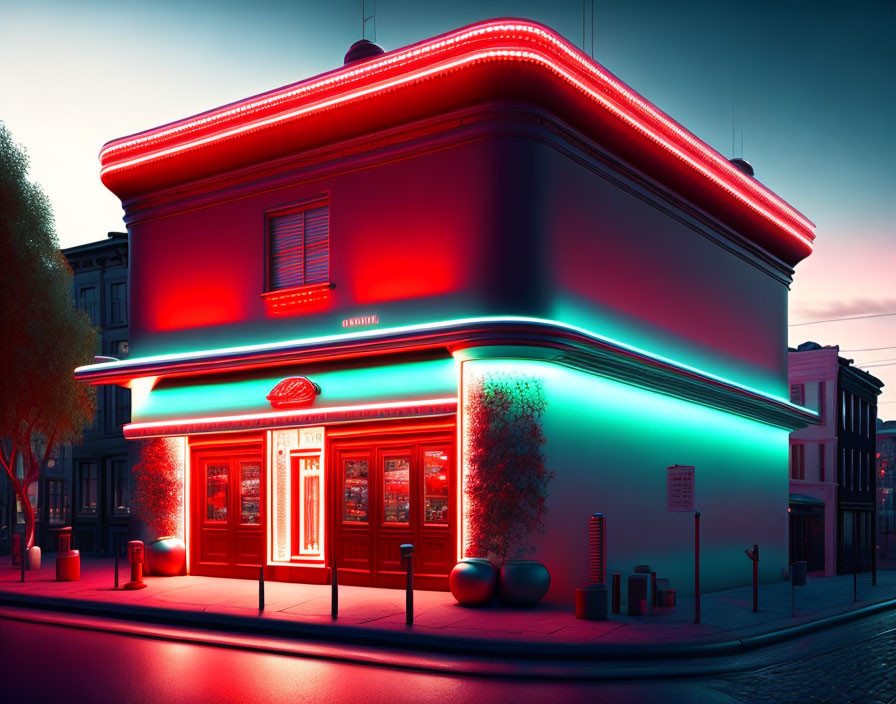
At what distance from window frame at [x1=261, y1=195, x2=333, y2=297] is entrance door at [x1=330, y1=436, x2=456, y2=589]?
3.31 m

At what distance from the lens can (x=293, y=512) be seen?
2016 cm

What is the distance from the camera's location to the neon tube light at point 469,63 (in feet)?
53.5

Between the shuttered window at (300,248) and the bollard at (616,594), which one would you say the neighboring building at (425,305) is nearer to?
the shuttered window at (300,248)

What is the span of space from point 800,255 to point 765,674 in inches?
733

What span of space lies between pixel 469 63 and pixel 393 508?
844cm

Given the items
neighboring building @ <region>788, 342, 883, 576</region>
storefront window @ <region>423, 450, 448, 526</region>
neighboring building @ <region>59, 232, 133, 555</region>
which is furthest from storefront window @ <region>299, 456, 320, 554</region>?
neighboring building @ <region>788, 342, 883, 576</region>

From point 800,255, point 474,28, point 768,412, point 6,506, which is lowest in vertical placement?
point 6,506

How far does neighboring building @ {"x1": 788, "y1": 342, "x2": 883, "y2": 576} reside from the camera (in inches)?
1462

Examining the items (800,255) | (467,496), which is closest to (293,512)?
(467,496)

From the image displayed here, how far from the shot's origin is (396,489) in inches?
704

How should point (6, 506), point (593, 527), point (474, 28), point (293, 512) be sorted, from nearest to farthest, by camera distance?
1. point (593, 527)
2. point (474, 28)
3. point (293, 512)
4. point (6, 506)

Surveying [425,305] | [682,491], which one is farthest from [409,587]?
[425,305]

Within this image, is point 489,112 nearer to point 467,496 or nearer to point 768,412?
point 467,496

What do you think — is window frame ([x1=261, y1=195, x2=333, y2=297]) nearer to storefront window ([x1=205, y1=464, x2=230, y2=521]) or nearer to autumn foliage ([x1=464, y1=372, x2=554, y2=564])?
storefront window ([x1=205, y1=464, x2=230, y2=521])
